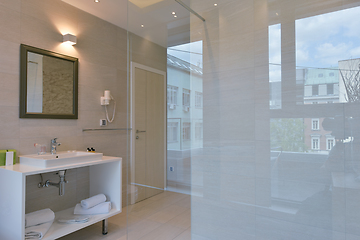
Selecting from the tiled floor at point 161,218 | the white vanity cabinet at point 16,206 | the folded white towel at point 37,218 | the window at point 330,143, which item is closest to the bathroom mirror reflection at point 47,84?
the white vanity cabinet at point 16,206

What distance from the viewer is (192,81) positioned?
1603 millimetres

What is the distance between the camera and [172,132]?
1.65m

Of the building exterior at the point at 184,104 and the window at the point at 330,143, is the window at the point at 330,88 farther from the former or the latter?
the building exterior at the point at 184,104

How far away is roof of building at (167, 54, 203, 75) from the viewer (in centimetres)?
159

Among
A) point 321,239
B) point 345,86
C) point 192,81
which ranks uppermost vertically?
point 192,81

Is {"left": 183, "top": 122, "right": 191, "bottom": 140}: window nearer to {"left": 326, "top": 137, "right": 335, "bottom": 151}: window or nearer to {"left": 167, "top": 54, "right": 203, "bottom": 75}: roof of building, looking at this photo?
{"left": 167, "top": 54, "right": 203, "bottom": 75}: roof of building

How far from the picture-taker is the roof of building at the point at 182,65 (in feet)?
5.23

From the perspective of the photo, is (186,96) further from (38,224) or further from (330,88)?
(38,224)

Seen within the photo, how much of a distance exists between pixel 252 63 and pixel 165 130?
0.78 m

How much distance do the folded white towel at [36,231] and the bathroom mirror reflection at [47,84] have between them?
1.01m

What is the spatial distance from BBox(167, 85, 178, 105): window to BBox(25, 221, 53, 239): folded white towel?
147 centimetres

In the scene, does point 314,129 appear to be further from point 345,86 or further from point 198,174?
point 198,174

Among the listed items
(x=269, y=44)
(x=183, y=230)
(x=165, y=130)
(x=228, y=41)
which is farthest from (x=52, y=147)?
(x=269, y=44)

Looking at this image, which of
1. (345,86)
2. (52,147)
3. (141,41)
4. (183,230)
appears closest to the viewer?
(345,86)
